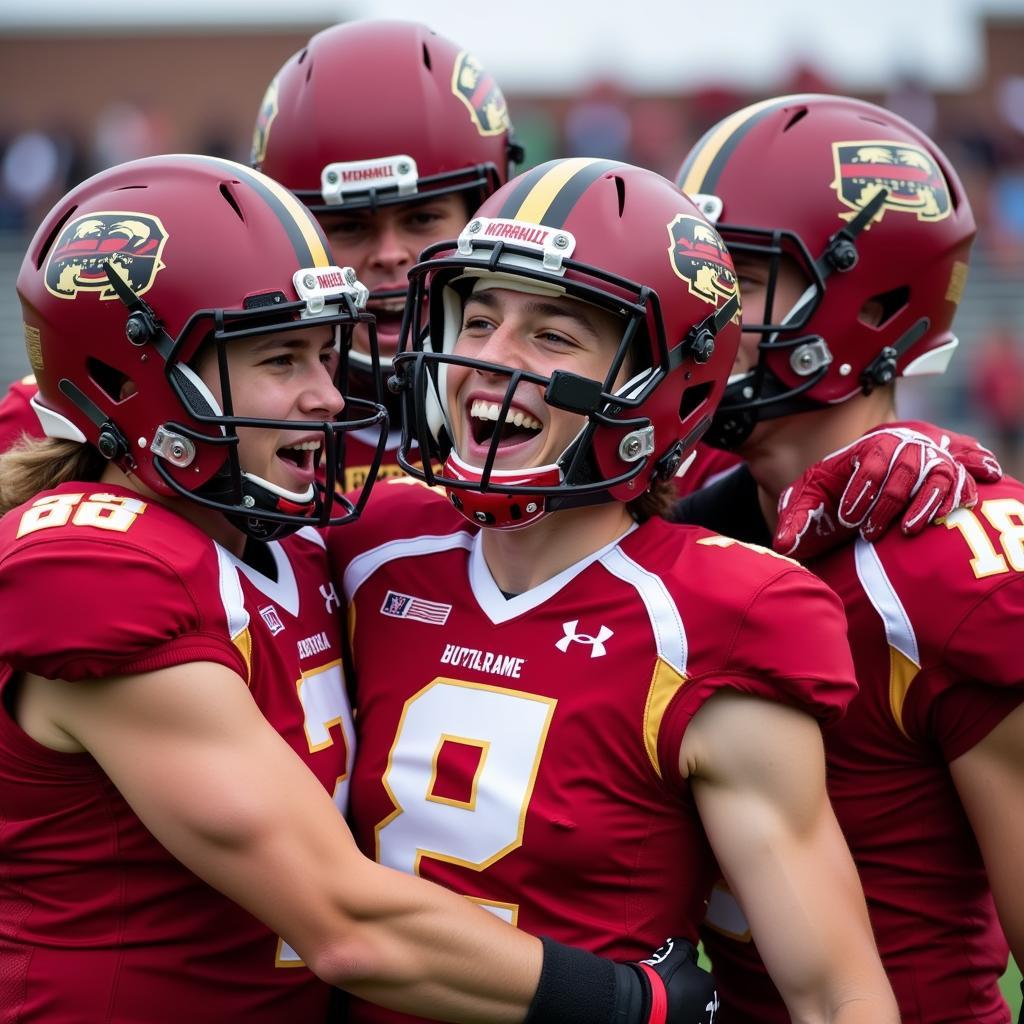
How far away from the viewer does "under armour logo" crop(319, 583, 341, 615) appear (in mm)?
2975

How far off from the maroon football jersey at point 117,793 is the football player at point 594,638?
0.81 ft

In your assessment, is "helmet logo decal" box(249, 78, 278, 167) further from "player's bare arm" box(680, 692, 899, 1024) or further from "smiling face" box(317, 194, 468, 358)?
"player's bare arm" box(680, 692, 899, 1024)

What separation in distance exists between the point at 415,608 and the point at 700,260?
89 cm

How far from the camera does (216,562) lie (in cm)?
266

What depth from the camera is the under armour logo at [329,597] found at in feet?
9.76

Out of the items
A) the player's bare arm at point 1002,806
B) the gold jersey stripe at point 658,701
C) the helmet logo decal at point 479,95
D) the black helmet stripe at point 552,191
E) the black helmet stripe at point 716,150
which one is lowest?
the player's bare arm at point 1002,806

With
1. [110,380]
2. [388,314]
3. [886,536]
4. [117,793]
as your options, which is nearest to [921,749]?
[886,536]

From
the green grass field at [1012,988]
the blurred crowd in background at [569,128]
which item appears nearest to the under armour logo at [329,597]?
the green grass field at [1012,988]

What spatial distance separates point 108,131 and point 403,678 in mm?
18265

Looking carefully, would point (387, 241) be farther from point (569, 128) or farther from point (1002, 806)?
point (569, 128)

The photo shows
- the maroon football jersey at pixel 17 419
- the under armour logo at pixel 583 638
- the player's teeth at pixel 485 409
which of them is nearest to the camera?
the under armour logo at pixel 583 638

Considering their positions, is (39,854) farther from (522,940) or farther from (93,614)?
(522,940)

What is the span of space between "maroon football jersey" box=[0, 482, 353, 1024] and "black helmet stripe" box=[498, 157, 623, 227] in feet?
2.88

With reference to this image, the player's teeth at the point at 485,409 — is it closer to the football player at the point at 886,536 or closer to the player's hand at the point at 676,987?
the football player at the point at 886,536
